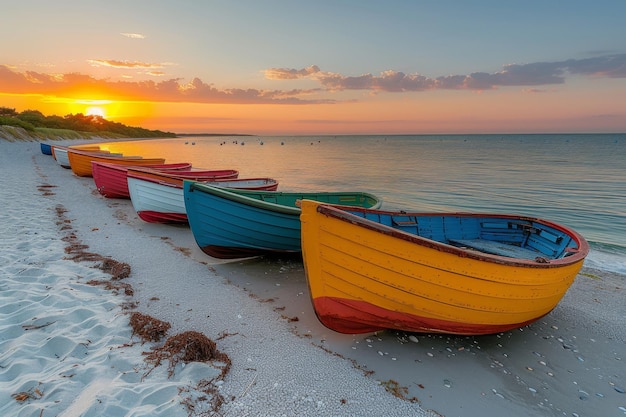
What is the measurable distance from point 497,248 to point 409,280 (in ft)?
11.8

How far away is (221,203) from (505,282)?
4992 millimetres

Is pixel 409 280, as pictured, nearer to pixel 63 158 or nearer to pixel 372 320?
pixel 372 320

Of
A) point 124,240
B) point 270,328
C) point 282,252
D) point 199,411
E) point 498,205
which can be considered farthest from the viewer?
point 498,205

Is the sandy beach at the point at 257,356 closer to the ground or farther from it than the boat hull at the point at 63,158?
closer to the ground

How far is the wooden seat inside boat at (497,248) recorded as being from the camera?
6.46 m

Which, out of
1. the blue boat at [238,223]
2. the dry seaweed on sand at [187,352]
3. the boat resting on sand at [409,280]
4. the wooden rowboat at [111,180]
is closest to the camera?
the dry seaweed on sand at [187,352]

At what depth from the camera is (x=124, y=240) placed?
28.0ft

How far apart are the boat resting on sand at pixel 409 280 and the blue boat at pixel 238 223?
7.88ft

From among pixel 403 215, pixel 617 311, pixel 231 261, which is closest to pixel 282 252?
pixel 231 261

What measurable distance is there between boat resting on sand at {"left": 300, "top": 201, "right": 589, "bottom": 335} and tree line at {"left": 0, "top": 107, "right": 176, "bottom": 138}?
5968 centimetres

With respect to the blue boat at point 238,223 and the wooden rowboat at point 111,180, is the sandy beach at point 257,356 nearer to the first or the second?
the blue boat at point 238,223

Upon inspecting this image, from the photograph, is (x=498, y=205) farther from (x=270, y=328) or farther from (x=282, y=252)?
(x=270, y=328)

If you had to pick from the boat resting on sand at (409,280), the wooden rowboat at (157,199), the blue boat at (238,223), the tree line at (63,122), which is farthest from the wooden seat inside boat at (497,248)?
the tree line at (63,122)

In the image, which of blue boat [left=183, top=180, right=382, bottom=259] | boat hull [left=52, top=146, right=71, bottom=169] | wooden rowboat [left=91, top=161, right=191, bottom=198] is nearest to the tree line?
boat hull [left=52, top=146, right=71, bottom=169]
